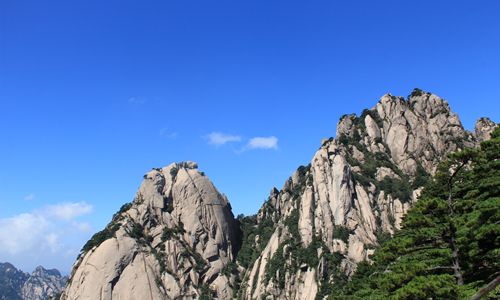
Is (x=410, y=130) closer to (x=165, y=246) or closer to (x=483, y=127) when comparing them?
(x=483, y=127)

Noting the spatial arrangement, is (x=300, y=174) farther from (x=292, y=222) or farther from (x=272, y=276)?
(x=272, y=276)

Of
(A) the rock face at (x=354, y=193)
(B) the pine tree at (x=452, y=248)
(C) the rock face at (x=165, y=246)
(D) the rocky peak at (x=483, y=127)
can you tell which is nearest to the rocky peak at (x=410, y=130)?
(A) the rock face at (x=354, y=193)

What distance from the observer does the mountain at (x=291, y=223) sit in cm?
9862

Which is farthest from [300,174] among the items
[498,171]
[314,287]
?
[498,171]

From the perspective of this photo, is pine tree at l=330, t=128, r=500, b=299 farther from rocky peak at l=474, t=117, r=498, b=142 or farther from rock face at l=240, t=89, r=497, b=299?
rocky peak at l=474, t=117, r=498, b=142

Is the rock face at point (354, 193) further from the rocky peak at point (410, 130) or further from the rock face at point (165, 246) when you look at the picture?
the rock face at point (165, 246)

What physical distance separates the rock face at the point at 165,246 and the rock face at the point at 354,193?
10280 millimetres

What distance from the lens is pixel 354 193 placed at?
102 m

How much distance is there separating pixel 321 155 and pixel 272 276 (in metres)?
31.2

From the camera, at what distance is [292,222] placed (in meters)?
110

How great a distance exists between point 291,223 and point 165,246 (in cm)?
3304

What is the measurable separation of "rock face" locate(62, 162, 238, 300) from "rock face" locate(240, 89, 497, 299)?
10.3 meters

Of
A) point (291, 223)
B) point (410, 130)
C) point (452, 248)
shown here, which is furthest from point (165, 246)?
point (452, 248)

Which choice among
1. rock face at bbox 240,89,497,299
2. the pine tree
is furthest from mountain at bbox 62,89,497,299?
the pine tree
